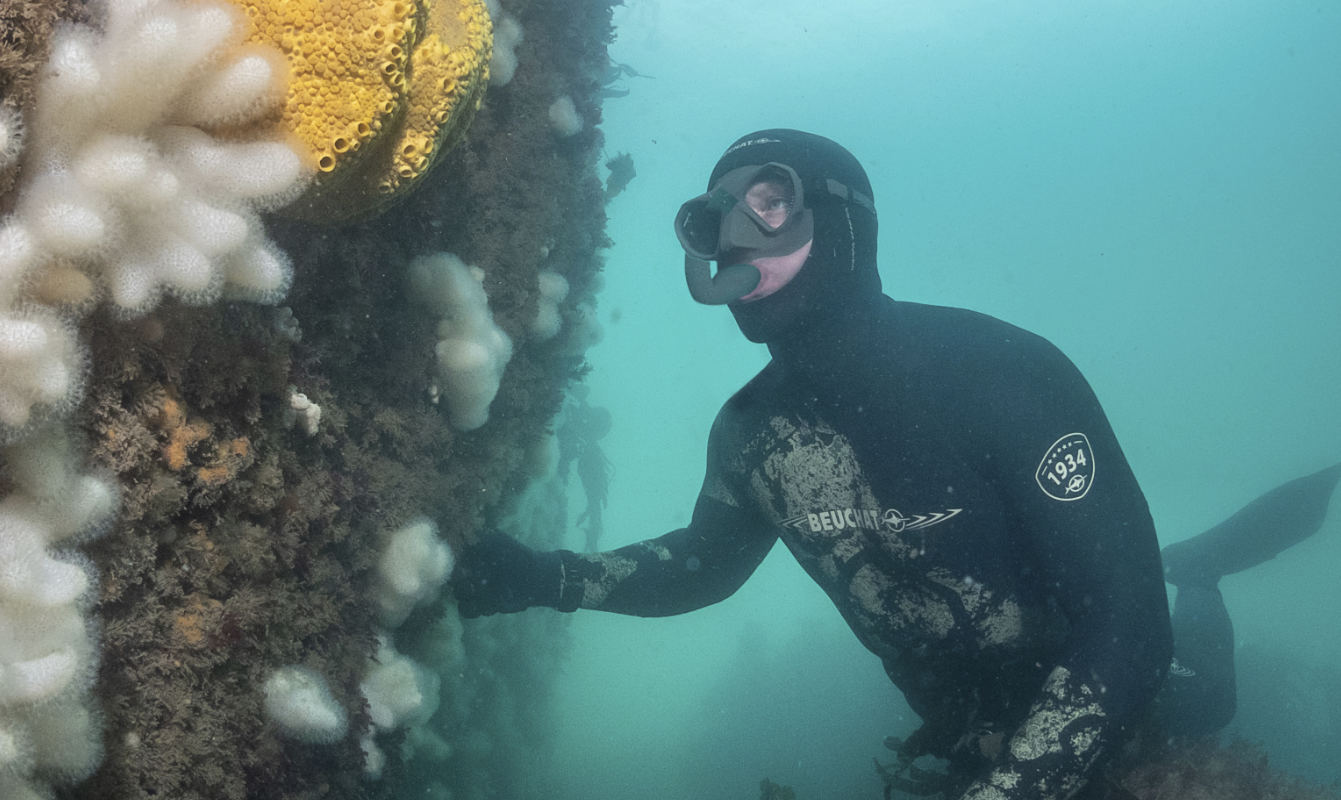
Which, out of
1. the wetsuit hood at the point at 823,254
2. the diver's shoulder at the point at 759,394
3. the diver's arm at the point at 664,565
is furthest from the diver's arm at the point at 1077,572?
the diver's arm at the point at 664,565

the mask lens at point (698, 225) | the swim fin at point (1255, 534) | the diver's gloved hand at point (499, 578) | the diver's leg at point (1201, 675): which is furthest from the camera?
the swim fin at point (1255, 534)

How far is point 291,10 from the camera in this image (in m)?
1.61

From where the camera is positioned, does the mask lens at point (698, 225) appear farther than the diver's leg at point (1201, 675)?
No

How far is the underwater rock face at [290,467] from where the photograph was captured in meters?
1.59

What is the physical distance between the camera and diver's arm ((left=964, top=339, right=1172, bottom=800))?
301 cm

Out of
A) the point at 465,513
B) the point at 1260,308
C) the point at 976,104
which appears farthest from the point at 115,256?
the point at 1260,308

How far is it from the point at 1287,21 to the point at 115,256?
7107cm

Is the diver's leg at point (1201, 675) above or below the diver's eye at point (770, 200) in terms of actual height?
below

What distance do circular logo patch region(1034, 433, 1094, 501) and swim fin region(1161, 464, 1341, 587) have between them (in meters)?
9.52

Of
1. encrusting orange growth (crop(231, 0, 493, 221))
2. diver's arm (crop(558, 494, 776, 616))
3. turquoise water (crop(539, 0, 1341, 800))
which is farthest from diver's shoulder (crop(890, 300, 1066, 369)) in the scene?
turquoise water (crop(539, 0, 1341, 800))

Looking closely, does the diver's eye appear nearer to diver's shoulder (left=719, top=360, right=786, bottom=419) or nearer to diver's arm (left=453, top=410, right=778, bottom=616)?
diver's shoulder (left=719, top=360, right=786, bottom=419)

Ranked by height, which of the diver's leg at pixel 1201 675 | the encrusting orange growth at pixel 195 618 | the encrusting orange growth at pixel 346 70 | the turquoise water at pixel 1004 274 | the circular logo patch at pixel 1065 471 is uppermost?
the turquoise water at pixel 1004 274

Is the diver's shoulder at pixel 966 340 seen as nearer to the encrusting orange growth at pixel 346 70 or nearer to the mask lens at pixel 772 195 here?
the mask lens at pixel 772 195

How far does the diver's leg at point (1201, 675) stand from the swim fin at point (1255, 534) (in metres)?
1.96
